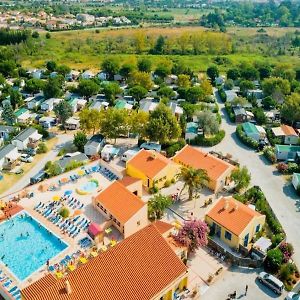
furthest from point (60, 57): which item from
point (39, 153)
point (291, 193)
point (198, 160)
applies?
point (291, 193)

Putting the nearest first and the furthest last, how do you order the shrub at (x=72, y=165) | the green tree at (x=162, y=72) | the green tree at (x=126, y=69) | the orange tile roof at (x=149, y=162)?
the orange tile roof at (x=149, y=162)
the shrub at (x=72, y=165)
the green tree at (x=126, y=69)
the green tree at (x=162, y=72)

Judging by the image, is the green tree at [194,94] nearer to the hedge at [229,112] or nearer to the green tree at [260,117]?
the hedge at [229,112]

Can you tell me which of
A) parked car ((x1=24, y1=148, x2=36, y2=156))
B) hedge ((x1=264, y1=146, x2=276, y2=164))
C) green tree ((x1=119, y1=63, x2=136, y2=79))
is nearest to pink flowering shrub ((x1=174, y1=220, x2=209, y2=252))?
hedge ((x1=264, y1=146, x2=276, y2=164))

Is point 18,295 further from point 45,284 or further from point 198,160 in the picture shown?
point 198,160

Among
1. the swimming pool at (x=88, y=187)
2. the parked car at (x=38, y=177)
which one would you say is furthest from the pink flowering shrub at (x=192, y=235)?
the parked car at (x=38, y=177)

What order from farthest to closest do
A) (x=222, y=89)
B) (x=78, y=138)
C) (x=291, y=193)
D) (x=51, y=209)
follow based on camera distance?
1. (x=222, y=89)
2. (x=78, y=138)
3. (x=291, y=193)
4. (x=51, y=209)

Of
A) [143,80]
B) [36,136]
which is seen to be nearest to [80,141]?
[36,136]

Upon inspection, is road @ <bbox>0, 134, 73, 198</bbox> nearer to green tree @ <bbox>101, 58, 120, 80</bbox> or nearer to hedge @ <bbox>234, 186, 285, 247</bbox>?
hedge @ <bbox>234, 186, 285, 247</bbox>
